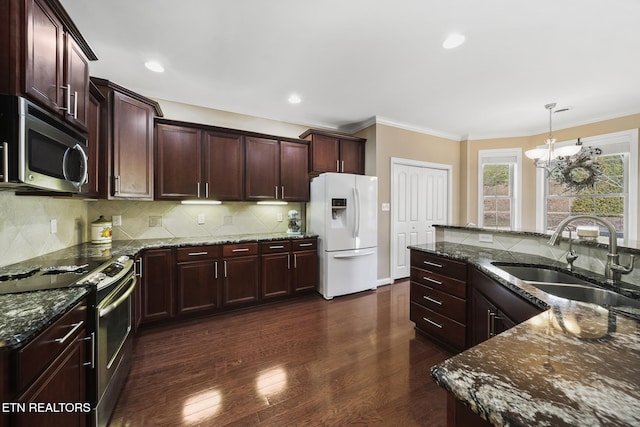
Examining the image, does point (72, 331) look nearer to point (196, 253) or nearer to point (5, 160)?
point (5, 160)

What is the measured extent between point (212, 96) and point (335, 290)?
3119 mm

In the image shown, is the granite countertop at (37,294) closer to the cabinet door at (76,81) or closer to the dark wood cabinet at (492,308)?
the cabinet door at (76,81)

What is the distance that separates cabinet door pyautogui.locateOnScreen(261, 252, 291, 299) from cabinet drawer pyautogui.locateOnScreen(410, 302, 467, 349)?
5.35 feet

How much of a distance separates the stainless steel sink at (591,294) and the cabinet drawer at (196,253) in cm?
296

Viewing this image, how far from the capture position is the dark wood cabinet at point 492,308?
1268 millimetres

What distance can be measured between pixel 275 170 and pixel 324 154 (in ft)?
2.71

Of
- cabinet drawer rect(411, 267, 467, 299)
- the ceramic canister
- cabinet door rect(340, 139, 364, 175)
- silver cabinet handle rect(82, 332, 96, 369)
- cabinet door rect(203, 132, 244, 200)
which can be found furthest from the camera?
cabinet door rect(340, 139, 364, 175)

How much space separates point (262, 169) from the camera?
3.42m

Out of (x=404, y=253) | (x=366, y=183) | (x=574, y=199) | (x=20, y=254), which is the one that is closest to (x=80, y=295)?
(x=20, y=254)

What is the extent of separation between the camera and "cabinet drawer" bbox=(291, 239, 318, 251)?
336cm

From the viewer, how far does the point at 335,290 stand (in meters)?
3.42

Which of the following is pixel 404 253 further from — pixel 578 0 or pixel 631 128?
pixel 631 128

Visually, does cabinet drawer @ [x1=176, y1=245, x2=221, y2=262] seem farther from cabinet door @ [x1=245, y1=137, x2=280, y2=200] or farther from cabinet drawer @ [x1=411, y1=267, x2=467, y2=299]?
cabinet drawer @ [x1=411, y1=267, x2=467, y2=299]

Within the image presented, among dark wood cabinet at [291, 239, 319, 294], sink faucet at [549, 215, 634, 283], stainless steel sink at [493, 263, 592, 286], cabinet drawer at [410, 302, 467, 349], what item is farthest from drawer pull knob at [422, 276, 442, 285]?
dark wood cabinet at [291, 239, 319, 294]
